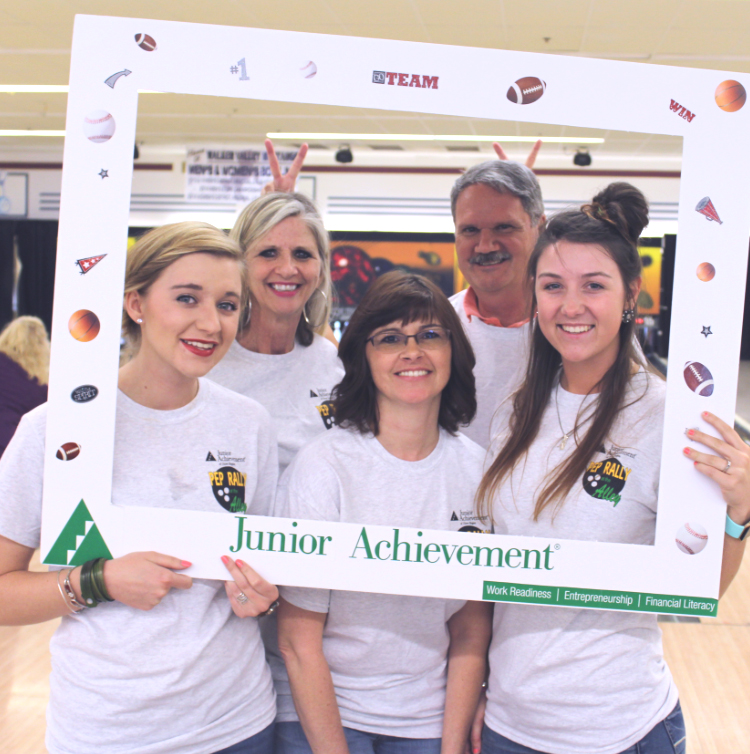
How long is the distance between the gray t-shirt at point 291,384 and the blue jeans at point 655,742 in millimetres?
713

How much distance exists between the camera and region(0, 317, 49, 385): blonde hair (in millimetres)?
4273

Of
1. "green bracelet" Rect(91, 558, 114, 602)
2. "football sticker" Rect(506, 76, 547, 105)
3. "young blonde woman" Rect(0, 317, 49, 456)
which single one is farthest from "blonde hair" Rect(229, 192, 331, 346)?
"young blonde woman" Rect(0, 317, 49, 456)

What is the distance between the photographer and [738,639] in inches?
131

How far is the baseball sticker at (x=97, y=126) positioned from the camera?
127 cm

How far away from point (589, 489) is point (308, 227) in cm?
81

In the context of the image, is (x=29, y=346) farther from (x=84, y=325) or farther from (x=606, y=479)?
(x=606, y=479)

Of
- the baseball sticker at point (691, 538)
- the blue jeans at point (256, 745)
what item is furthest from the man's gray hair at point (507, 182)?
the blue jeans at point (256, 745)

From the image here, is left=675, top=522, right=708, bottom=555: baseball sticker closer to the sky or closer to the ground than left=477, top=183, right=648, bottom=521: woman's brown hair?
closer to the ground

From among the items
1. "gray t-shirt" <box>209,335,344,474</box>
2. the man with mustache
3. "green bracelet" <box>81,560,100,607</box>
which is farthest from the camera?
→ the man with mustache

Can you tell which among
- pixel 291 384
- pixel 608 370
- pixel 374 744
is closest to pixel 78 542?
pixel 291 384

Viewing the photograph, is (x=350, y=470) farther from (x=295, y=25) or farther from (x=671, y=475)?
(x=295, y=25)

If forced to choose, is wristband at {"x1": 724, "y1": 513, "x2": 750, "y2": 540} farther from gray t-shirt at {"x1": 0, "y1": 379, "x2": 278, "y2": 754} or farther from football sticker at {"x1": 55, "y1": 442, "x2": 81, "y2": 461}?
football sticker at {"x1": 55, "y1": 442, "x2": 81, "y2": 461}

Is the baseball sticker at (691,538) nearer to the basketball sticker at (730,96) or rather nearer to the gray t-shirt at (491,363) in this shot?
the gray t-shirt at (491,363)

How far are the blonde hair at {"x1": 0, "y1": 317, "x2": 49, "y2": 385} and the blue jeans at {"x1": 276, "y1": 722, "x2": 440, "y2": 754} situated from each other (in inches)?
137
